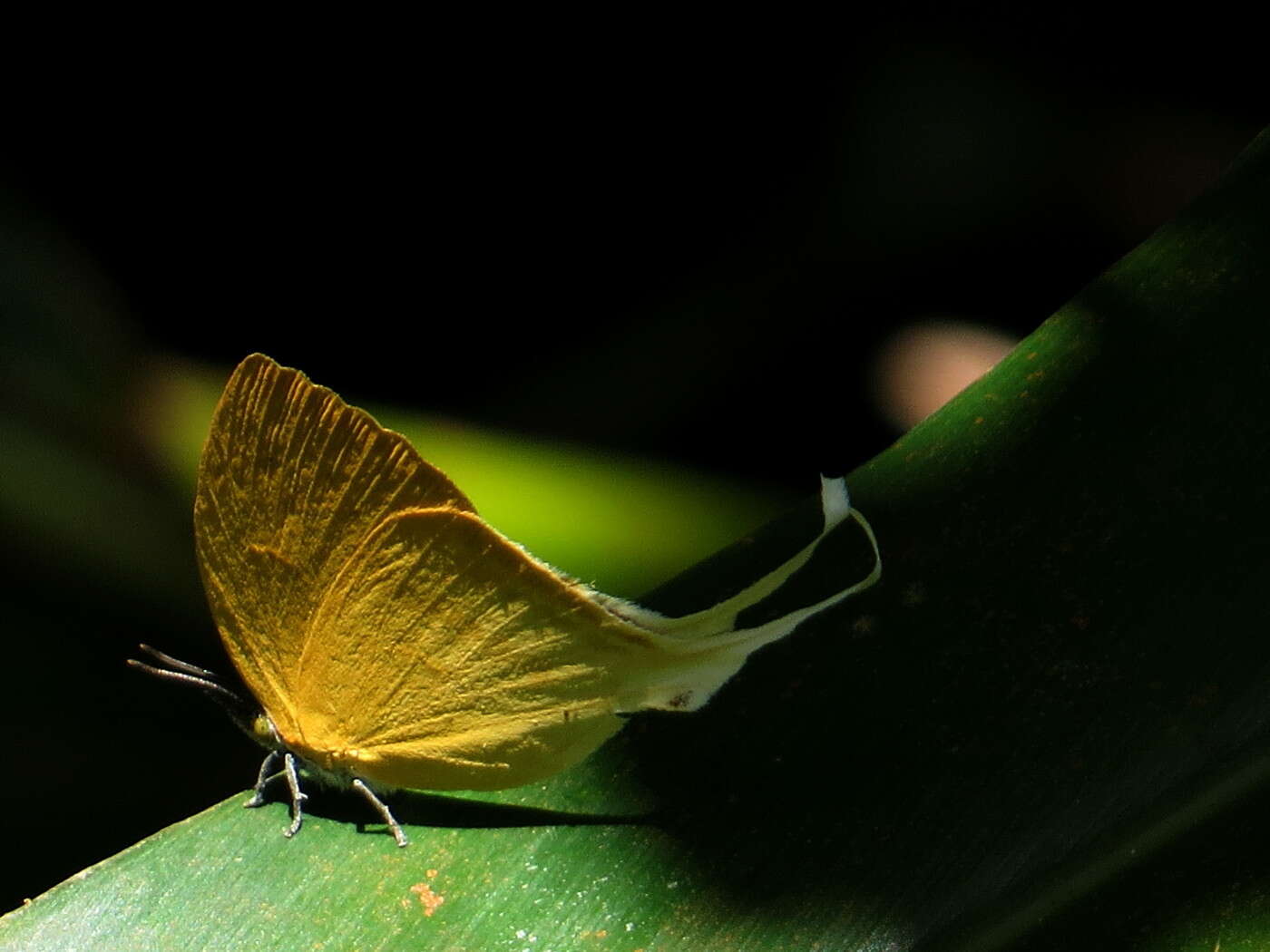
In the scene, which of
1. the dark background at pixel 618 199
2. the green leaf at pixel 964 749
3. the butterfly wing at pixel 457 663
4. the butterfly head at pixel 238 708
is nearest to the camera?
the green leaf at pixel 964 749

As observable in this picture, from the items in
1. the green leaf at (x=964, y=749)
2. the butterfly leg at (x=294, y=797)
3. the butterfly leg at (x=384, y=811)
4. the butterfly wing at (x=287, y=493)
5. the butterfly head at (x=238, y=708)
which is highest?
the butterfly wing at (x=287, y=493)

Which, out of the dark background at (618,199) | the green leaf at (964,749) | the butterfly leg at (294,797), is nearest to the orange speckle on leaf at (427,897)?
the green leaf at (964,749)

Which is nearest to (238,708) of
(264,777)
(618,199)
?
(264,777)

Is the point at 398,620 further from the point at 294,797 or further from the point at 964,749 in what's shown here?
the point at 964,749

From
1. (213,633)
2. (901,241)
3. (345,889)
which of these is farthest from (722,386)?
(345,889)

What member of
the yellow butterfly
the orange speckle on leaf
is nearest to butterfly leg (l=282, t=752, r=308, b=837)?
the yellow butterfly

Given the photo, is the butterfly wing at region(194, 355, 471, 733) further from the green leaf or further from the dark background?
the dark background

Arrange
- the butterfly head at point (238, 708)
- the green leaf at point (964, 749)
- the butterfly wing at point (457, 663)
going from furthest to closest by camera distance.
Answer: the butterfly head at point (238, 708), the butterfly wing at point (457, 663), the green leaf at point (964, 749)

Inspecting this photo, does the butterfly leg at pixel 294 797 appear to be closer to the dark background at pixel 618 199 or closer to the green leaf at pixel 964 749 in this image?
the green leaf at pixel 964 749
